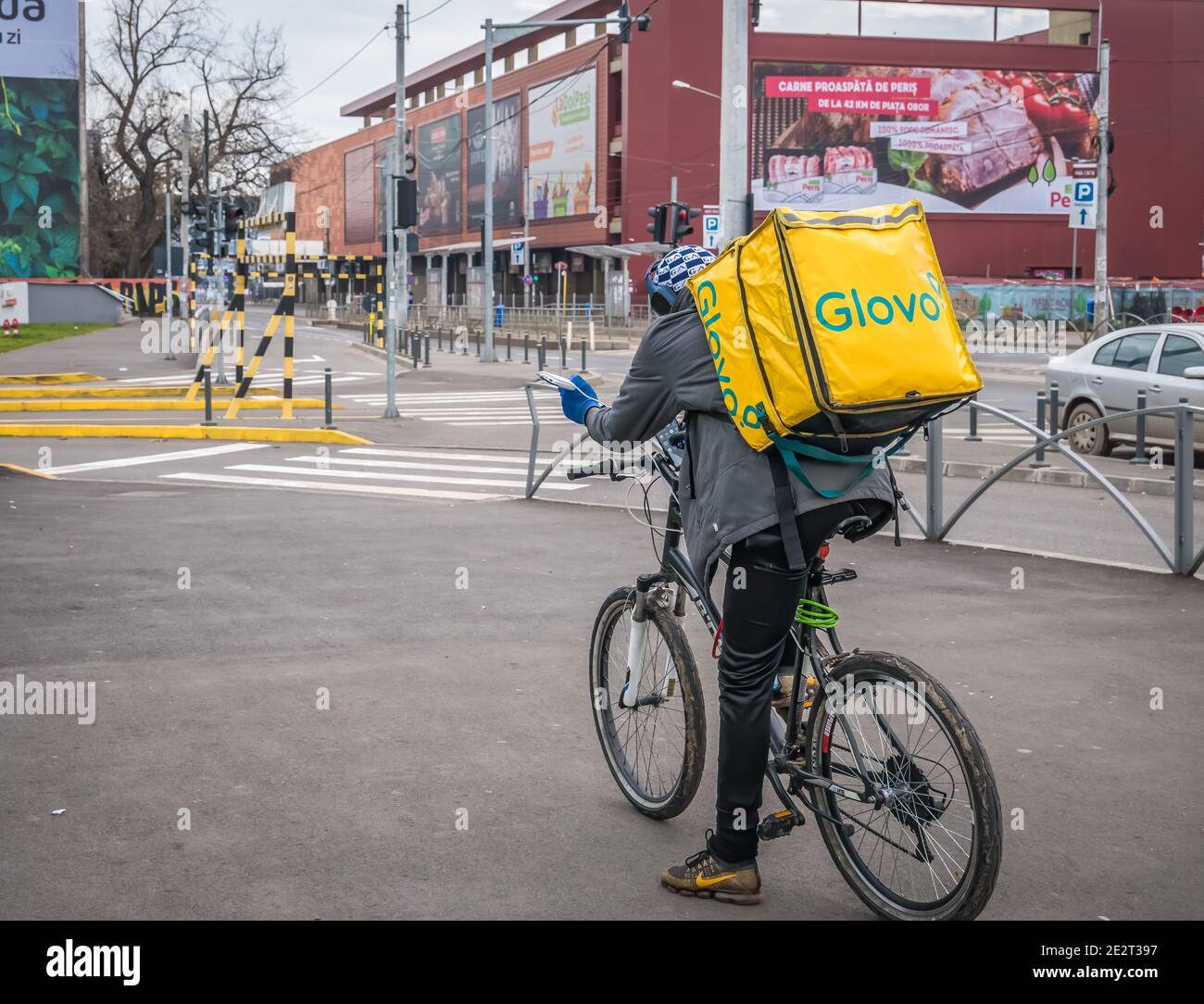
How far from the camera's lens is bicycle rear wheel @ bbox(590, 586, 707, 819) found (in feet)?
15.7

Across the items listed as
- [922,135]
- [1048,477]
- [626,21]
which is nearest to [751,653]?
[1048,477]

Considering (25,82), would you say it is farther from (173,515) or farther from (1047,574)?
(1047,574)

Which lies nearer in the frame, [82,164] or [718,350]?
[718,350]

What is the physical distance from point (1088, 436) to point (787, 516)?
14577 millimetres

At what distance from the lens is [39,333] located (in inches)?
1989

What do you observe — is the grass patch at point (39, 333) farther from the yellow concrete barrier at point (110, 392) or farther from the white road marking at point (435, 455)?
the white road marking at point (435, 455)

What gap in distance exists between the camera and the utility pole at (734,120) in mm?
16234

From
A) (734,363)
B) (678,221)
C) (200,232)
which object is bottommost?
(734,363)

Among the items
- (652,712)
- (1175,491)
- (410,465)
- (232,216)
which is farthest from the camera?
(232,216)

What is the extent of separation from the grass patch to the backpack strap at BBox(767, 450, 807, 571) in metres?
39.5

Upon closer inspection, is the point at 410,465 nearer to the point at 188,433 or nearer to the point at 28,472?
the point at 28,472

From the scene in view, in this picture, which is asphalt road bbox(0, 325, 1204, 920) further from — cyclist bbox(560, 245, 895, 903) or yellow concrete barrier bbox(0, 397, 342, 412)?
yellow concrete barrier bbox(0, 397, 342, 412)

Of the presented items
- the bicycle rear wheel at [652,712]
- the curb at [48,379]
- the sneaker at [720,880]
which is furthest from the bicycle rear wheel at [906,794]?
the curb at [48,379]

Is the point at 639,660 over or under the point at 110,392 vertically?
under
